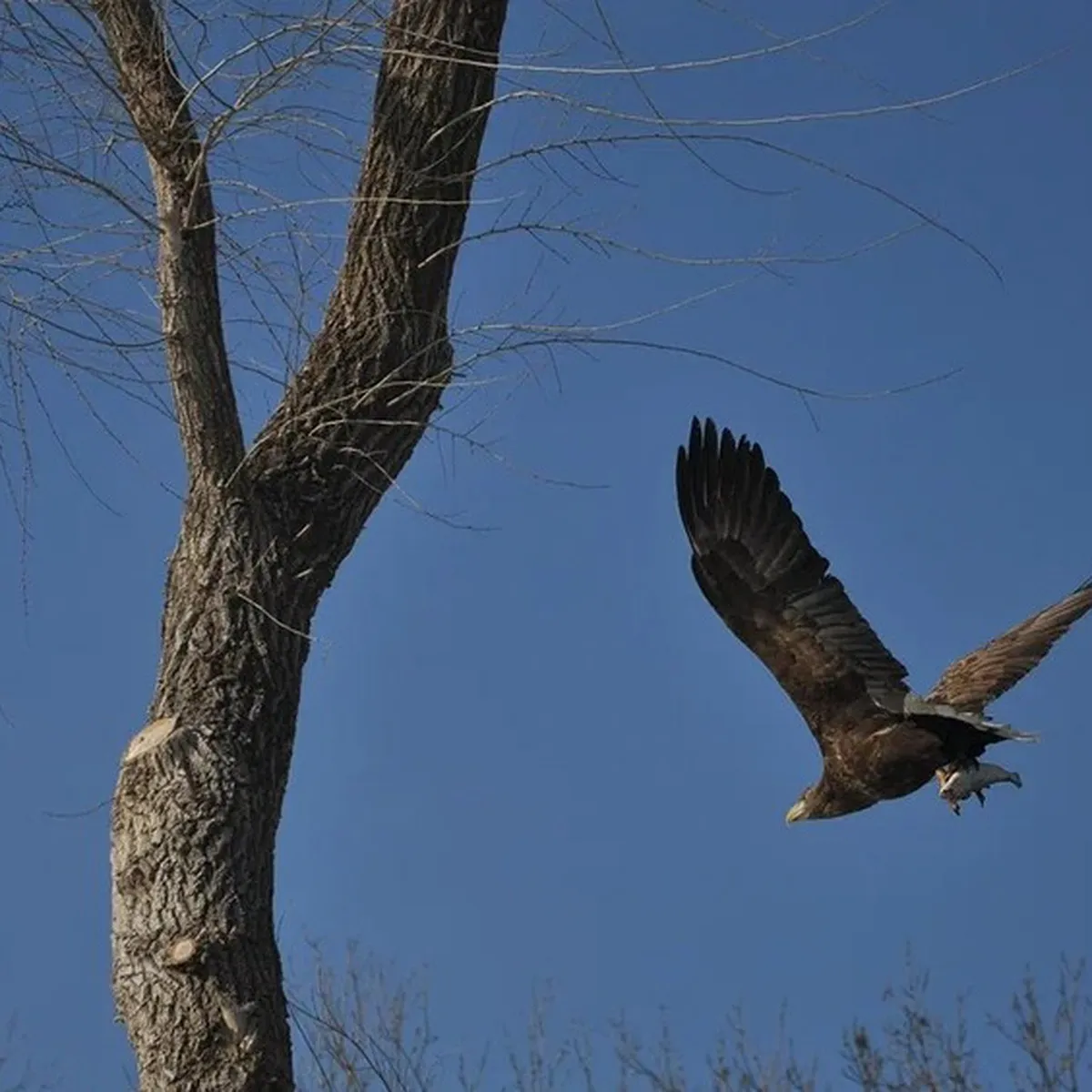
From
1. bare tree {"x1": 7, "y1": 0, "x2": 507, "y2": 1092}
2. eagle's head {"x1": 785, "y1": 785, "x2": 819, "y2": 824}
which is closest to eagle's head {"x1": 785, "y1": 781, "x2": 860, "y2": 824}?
eagle's head {"x1": 785, "y1": 785, "x2": 819, "y2": 824}

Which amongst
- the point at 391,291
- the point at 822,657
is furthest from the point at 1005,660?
the point at 391,291

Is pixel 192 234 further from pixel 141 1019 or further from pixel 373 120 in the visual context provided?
pixel 141 1019

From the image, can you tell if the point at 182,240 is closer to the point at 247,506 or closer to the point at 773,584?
the point at 247,506

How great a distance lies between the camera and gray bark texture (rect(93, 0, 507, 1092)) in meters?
4.39

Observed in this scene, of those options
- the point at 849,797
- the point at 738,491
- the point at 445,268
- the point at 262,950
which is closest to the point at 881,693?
the point at 849,797

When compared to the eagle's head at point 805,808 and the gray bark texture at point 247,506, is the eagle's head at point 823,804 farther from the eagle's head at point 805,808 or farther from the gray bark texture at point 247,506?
the gray bark texture at point 247,506

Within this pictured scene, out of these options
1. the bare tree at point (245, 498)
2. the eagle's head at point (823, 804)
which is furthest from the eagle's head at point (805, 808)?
the bare tree at point (245, 498)

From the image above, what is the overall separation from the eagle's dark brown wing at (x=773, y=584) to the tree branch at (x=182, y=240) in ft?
8.66

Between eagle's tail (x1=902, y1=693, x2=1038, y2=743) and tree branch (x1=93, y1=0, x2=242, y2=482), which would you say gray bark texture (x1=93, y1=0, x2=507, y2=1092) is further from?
eagle's tail (x1=902, y1=693, x2=1038, y2=743)

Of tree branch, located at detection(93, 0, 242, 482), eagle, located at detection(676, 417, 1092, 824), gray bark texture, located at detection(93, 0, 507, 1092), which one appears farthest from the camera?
eagle, located at detection(676, 417, 1092, 824)

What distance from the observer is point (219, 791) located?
4.48 metres

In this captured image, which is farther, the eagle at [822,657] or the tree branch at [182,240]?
the eagle at [822,657]

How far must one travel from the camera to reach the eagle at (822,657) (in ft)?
22.3

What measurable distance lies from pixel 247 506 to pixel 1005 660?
3.57 metres
